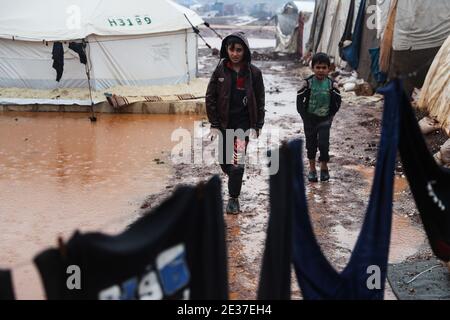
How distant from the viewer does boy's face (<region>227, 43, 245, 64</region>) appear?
5.14 meters

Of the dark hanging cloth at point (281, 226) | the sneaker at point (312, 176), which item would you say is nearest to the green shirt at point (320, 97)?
the sneaker at point (312, 176)

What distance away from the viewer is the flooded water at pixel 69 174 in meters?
5.62

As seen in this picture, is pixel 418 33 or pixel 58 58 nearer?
pixel 418 33

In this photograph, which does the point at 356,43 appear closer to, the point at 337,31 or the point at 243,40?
the point at 337,31

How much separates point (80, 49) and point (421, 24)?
7850 millimetres

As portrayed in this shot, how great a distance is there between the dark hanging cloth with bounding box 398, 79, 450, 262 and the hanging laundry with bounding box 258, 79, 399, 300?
12cm

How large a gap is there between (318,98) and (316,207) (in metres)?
1.33

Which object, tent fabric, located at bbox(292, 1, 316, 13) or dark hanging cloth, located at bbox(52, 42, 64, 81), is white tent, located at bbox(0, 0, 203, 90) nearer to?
dark hanging cloth, located at bbox(52, 42, 64, 81)

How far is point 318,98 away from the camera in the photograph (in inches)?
248

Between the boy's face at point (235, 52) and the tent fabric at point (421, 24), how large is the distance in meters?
7.00

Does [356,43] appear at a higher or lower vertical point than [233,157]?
higher

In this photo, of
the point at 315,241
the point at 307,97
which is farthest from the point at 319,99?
the point at 315,241

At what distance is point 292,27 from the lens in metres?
25.6

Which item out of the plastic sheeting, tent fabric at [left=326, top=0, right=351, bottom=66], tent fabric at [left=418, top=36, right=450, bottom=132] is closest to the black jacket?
tent fabric at [left=418, top=36, right=450, bottom=132]
